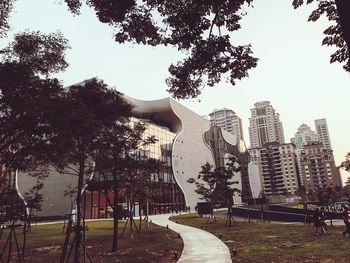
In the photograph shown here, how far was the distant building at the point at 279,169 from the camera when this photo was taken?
18100cm

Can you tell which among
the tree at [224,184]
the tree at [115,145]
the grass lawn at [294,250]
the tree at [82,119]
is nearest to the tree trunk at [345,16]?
the grass lawn at [294,250]

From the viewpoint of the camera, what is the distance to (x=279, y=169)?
18325 cm

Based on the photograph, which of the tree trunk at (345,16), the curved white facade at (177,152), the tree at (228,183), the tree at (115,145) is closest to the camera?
the tree trunk at (345,16)

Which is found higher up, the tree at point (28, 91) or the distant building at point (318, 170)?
the distant building at point (318, 170)

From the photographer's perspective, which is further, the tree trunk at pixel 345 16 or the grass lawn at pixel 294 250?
the grass lawn at pixel 294 250

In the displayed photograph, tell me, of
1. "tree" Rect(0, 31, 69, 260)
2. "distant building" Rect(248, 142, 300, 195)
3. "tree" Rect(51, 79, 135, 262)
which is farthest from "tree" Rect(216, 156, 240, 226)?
"distant building" Rect(248, 142, 300, 195)

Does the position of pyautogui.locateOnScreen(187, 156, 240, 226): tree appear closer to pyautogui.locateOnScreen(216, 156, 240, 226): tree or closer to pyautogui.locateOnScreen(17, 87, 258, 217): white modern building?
pyautogui.locateOnScreen(216, 156, 240, 226): tree

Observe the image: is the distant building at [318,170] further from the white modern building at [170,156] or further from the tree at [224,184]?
the tree at [224,184]

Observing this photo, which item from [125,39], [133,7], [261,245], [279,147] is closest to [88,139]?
[125,39]

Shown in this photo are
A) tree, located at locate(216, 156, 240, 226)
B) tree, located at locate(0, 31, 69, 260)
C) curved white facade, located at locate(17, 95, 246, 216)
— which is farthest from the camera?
curved white facade, located at locate(17, 95, 246, 216)

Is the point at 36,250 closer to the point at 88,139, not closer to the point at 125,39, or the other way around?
the point at 88,139

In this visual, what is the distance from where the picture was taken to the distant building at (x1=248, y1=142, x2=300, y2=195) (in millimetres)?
181000

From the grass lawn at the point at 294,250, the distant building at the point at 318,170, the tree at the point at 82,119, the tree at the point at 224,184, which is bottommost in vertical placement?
the grass lawn at the point at 294,250

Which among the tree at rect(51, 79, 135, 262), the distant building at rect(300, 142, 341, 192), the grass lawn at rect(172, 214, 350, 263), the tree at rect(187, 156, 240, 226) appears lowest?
the grass lawn at rect(172, 214, 350, 263)
